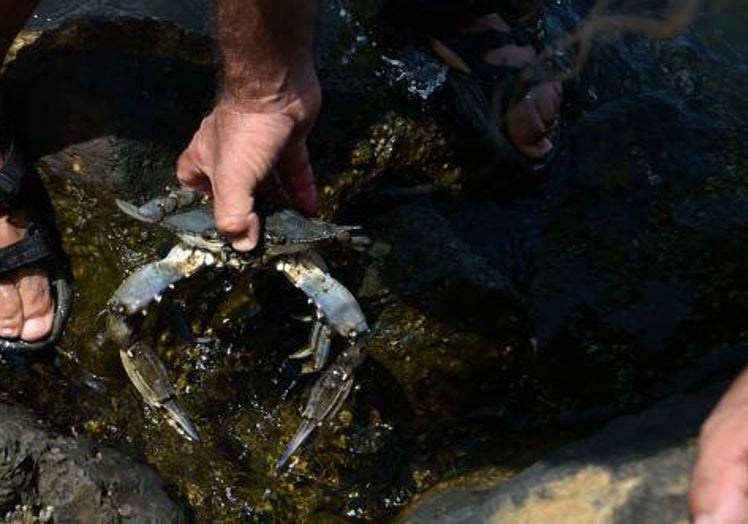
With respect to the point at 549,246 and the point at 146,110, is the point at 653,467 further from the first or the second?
the point at 146,110

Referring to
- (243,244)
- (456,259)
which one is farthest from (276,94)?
(456,259)

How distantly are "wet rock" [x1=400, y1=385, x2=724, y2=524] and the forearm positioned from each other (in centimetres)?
119

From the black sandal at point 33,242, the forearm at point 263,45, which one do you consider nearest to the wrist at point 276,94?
the forearm at point 263,45

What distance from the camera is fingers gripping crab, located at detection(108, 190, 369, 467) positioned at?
280 centimetres

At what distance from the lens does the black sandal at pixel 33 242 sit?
3203 mm

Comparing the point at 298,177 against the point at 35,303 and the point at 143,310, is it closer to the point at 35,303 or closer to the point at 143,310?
the point at 143,310

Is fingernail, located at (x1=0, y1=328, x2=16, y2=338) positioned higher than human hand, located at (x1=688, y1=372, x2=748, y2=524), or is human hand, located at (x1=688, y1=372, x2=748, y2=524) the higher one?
human hand, located at (x1=688, y1=372, x2=748, y2=524)

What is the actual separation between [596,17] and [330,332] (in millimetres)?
1497

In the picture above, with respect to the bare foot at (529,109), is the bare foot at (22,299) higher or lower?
lower

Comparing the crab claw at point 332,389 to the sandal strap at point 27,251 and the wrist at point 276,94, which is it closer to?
the wrist at point 276,94

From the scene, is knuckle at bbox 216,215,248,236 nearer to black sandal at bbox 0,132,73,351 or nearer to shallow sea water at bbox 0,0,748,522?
shallow sea water at bbox 0,0,748,522

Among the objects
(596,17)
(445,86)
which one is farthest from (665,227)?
(596,17)

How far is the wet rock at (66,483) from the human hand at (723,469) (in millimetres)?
1775

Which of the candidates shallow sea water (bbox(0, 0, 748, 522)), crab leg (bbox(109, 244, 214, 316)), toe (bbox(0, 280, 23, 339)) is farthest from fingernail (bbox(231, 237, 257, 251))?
toe (bbox(0, 280, 23, 339))
